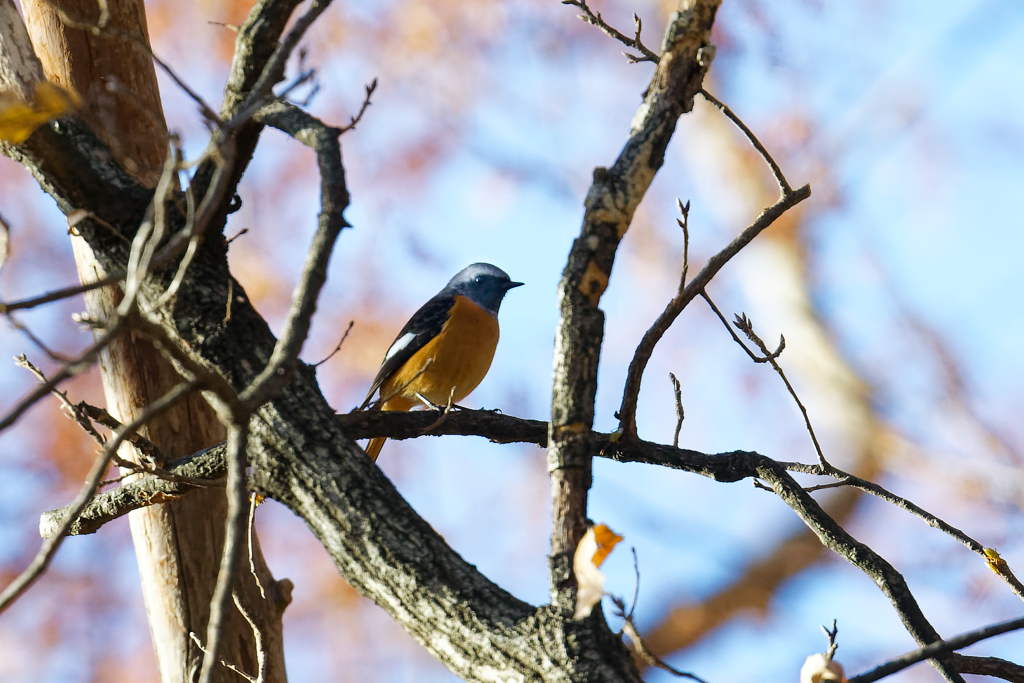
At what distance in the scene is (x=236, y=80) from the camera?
205 centimetres

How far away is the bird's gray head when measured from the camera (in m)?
5.82

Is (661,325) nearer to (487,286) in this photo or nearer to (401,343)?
(401,343)

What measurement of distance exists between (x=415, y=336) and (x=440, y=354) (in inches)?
8.7

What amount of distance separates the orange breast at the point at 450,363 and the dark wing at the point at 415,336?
0.04 meters

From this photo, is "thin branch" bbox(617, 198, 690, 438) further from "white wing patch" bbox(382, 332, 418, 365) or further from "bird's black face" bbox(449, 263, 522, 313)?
"bird's black face" bbox(449, 263, 522, 313)

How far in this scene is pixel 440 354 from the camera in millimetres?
5027

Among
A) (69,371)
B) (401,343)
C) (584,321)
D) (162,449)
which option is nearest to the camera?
(69,371)

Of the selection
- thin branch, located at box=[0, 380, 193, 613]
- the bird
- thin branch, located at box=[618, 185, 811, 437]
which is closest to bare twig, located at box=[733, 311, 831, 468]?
thin branch, located at box=[618, 185, 811, 437]

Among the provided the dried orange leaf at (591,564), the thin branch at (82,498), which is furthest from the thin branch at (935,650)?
the thin branch at (82,498)

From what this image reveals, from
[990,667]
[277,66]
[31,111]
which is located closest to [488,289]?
[990,667]

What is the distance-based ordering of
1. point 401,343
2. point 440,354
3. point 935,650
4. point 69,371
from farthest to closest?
point 401,343, point 440,354, point 935,650, point 69,371

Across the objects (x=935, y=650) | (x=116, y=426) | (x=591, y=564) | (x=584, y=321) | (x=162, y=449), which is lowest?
(x=935, y=650)

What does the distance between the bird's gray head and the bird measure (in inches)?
15.9

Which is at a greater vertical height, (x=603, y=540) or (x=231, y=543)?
(x=603, y=540)
